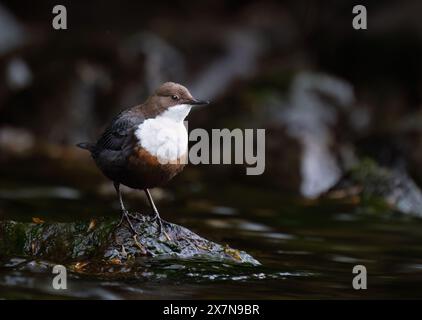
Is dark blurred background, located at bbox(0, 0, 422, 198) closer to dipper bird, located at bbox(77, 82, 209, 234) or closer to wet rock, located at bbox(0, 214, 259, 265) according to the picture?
wet rock, located at bbox(0, 214, 259, 265)

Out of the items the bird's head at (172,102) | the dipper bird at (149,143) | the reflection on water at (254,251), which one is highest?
the bird's head at (172,102)

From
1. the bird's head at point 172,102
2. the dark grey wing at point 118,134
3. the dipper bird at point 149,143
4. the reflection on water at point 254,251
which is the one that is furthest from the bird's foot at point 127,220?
the bird's head at point 172,102

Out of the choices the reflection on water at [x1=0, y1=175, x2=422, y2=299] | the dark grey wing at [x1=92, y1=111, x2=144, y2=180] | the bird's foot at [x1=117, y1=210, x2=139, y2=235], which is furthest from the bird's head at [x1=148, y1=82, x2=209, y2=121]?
the reflection on water at [x1=0, y1=175, x2=422, y2=299]

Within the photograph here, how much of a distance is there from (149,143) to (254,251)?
1543 mm

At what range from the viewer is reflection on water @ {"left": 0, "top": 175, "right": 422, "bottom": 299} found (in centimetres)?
449

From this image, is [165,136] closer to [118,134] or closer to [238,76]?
[118,134]

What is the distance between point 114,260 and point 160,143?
0.76 metres

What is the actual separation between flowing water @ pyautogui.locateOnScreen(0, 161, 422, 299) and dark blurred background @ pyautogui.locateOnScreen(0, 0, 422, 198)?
38.0 inches

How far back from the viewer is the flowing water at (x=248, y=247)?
14.8 ft

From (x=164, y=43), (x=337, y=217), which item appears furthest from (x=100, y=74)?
(x=337, y=217)

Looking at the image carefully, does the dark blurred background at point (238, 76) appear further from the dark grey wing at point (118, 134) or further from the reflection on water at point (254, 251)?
the dark grey wing at point (118, 134)

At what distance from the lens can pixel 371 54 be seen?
1234 centimetres

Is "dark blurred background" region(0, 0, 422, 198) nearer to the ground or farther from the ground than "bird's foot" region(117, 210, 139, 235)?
farther from the ground
